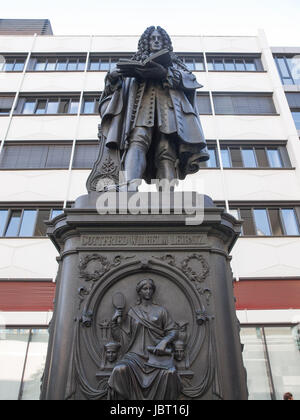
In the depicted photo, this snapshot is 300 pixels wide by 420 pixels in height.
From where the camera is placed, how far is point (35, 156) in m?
20.0

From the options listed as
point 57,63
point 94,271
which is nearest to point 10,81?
point 57,63

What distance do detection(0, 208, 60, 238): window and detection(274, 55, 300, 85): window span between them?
1914 cm

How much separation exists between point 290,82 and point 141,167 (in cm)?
2319

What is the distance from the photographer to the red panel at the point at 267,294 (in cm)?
1438

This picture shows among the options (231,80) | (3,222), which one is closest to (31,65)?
(3,222)

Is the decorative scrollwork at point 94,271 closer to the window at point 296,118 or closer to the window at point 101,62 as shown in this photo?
the window at point 296,118

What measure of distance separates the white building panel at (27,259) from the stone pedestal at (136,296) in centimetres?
1274

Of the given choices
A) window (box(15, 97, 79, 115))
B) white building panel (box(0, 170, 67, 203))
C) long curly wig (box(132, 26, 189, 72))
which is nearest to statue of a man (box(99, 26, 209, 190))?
long curly wig (box(132, 26, 189, 72))

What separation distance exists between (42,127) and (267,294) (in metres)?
17.1

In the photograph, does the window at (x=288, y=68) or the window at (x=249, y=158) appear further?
the window at (x=288, y=68)

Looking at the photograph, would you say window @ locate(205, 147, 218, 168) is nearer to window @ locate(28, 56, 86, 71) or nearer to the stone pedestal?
window @ locate(28, 56, 86, 71)

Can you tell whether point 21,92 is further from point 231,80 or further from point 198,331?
point 198,331

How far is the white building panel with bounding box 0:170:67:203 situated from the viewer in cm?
1794

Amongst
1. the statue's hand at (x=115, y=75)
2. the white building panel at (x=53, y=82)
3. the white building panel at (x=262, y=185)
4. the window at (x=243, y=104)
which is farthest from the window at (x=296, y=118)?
the statue's hand at (x=115, y=75)
